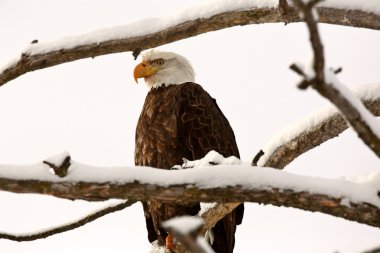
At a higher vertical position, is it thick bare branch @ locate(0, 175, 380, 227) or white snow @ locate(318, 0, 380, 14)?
white snow @ locate(318, 0, 380, 14)

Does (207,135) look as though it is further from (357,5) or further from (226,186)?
(226,186)

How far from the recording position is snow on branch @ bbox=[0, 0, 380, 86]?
4043 millimetres

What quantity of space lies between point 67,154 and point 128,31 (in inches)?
75.1

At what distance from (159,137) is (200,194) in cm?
283

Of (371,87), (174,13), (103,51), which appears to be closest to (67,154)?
(103,51)

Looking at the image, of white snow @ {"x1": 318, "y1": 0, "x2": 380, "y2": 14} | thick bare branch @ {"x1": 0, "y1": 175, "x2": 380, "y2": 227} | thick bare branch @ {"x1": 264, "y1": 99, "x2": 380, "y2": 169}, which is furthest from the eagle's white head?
thick bare branch @ {"x1": 0, "y1": 175, "x2": 380, "y2": 227}

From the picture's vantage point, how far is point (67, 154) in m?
2.44

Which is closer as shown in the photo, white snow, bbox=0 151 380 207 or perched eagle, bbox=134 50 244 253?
white snow, bbox=0 151 380 207

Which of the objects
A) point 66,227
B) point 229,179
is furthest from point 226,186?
point 66,227

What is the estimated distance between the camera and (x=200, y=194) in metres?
2.56

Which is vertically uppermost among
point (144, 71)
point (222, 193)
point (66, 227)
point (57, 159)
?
point (144, 71)

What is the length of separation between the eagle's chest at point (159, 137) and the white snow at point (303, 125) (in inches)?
31.2

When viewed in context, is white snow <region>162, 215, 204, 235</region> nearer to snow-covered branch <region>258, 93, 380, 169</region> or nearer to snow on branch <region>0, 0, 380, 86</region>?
snow on branch <region>0, 0, 380, 86</region>

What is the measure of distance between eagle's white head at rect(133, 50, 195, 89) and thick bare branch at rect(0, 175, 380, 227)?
3687 mm
